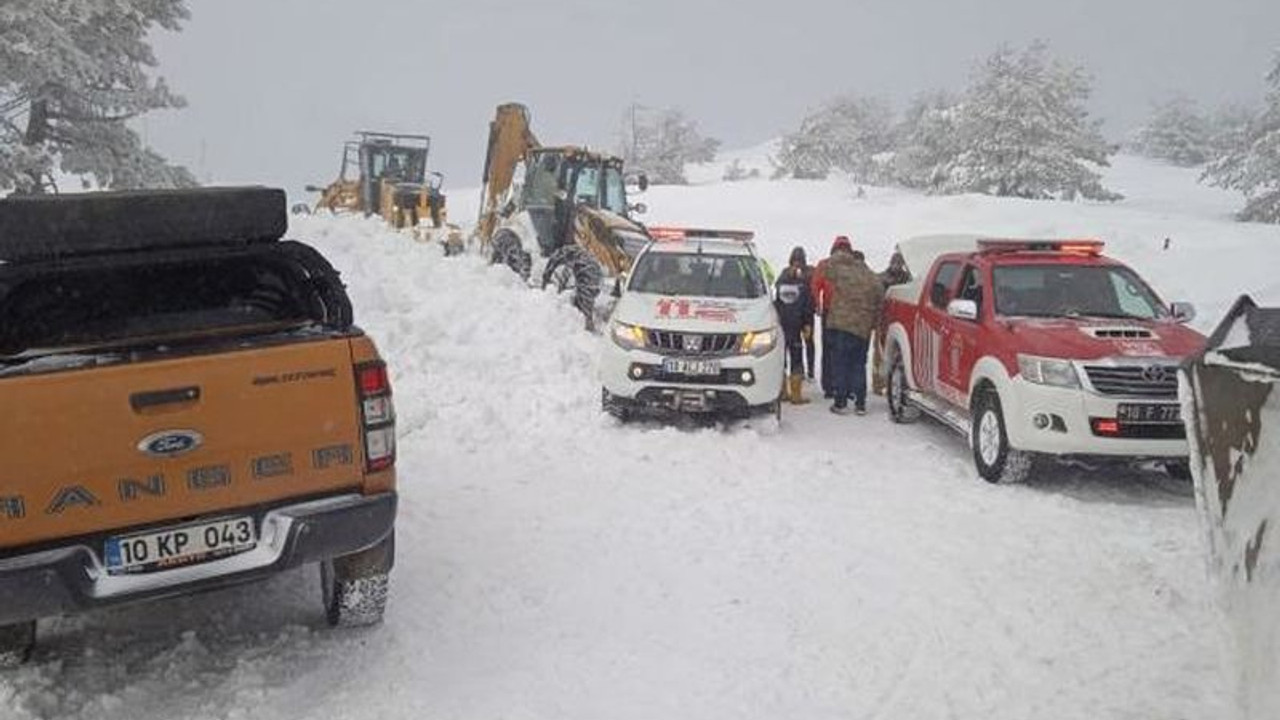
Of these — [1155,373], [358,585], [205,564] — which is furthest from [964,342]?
[205,564]

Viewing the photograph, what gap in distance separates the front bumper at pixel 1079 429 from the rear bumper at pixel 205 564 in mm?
5039

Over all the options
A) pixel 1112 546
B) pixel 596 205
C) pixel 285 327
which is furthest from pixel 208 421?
pixel 596 205

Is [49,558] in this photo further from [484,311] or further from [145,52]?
[145,52]

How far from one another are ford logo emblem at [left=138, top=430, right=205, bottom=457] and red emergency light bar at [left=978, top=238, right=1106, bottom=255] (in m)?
7.55

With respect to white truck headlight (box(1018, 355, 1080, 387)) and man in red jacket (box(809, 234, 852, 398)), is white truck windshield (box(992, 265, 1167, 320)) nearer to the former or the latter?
white truck headlight (box(1018, 355, 1080, 387))

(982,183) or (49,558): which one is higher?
(982,183)

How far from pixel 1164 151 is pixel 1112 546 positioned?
8140 cm

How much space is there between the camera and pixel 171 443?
380 centimetres

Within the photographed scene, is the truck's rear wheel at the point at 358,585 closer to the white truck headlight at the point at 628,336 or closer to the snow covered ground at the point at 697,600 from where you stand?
the snow covered ground at the point at 697,600

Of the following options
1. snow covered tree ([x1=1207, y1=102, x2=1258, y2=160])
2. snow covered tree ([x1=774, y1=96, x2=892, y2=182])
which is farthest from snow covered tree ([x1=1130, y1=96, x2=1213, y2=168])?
snow covered tree ([x1=774, y1=96, x2=892, y2=182])

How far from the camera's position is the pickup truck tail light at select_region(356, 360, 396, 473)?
421 cm

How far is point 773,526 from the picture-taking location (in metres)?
6.55

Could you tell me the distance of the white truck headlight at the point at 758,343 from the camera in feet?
30.3

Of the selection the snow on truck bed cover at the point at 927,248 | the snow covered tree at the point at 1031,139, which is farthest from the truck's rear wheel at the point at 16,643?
the snow covered tree at the point at 1031,139
